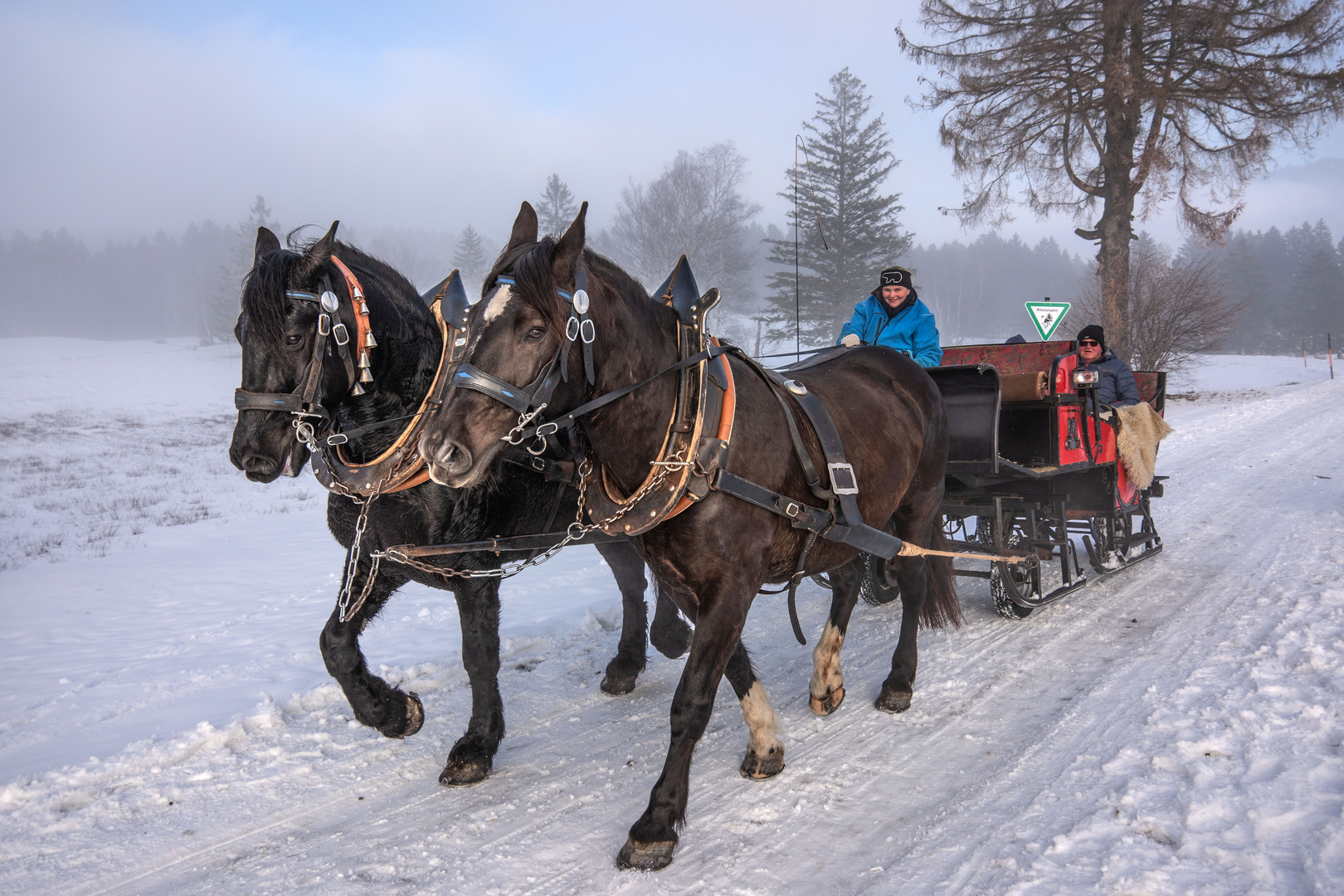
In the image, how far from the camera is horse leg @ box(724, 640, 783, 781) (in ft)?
10.7

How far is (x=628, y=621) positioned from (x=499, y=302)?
258cm

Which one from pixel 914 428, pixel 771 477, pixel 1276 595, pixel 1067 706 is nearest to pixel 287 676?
pixel 771 477

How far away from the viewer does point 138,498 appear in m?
11.3

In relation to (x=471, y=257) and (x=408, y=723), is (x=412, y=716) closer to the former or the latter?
(x=408, y=723)

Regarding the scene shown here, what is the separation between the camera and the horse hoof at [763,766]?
3.25m

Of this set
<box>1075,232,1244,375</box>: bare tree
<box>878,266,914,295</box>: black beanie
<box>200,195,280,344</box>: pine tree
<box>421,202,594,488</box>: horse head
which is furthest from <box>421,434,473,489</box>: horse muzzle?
<box>200,195,280,344</box>: pine tree

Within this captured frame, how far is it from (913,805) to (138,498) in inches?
475

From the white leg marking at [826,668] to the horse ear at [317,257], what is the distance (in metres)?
2.86

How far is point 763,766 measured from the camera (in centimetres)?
326

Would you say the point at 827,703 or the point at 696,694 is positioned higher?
the point at 696,694

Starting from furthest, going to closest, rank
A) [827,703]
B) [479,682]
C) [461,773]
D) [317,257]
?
[827,703], [479,682], [461,773], [317,257]

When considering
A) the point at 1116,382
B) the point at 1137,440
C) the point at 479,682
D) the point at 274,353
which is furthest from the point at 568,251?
the point at 1116,382

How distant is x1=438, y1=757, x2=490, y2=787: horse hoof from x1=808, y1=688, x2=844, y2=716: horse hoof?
1661 mm

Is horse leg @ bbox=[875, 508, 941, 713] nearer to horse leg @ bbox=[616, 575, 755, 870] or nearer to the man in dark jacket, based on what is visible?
horse leg @ bbox=[616, 575, 755, 870]
